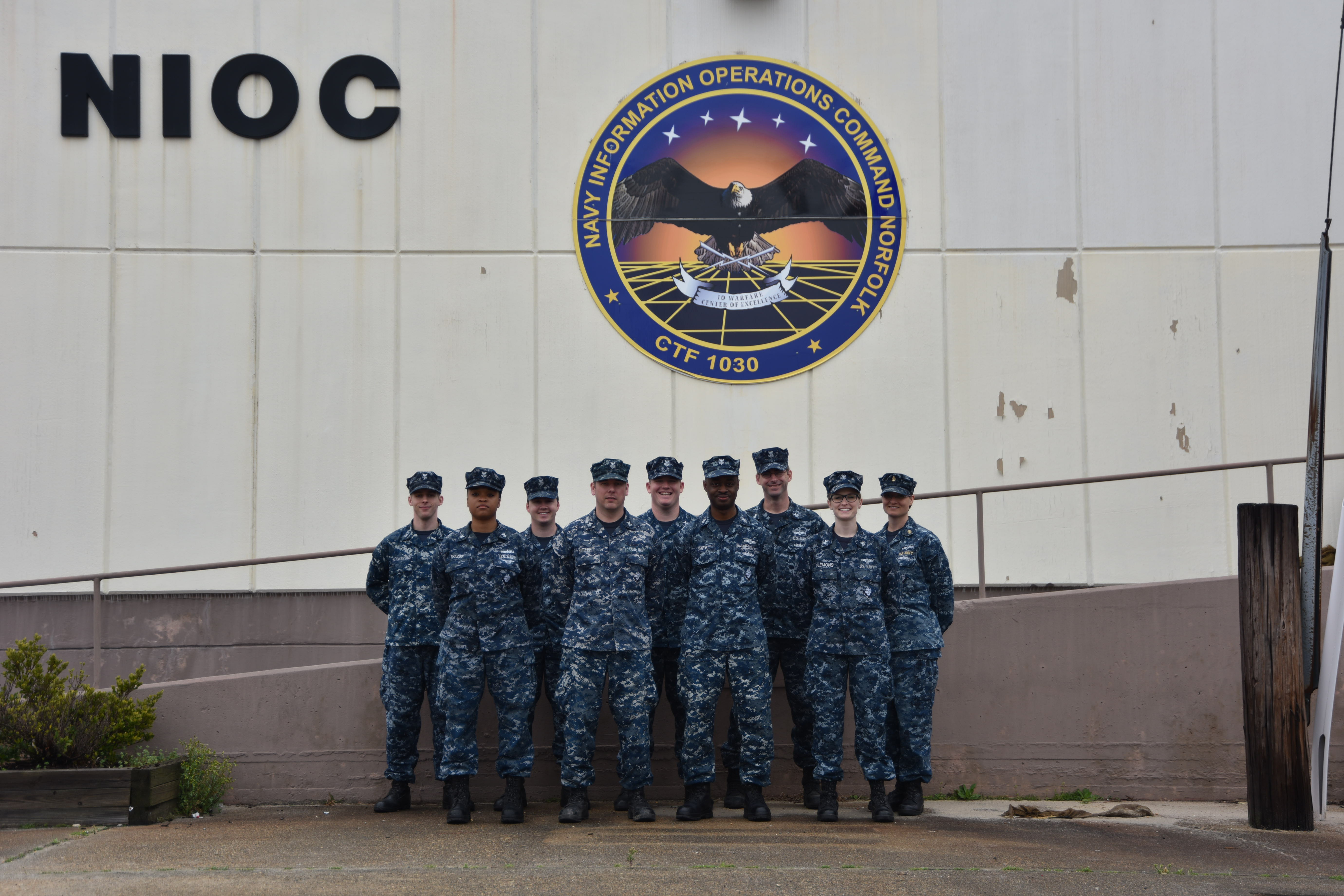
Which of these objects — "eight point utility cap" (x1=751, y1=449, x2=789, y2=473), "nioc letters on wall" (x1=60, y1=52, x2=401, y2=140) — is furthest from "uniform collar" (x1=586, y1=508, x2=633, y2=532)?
"nioc letters on wall" (x1=60, y1=52, x2=401, y2=140)

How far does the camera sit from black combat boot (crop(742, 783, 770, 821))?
590 centimetres

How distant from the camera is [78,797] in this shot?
19.4 ft

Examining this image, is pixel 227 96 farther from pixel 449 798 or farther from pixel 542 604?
pixel 449 798

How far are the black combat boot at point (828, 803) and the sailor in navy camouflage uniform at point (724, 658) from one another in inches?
10.5

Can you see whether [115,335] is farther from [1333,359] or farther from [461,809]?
[1333,359]

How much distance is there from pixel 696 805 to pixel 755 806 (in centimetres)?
29

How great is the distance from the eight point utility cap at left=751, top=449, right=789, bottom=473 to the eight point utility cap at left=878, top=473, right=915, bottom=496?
20.8 inches

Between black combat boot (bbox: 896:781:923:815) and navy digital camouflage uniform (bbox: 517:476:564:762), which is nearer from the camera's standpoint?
A: navy digital camouflage uniform (bbox: 517:476:564:762)

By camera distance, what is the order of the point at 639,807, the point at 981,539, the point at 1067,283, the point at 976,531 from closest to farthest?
the point at 639,807 < the point at 981,539 < the point at 976,531 < the point at 1067,283

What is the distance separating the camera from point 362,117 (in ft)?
27.6

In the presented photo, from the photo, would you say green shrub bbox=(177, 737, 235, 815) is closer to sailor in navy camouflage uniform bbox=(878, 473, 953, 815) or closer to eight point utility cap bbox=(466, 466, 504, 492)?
eight point utility cap bbox=(466, 466, 504, 492)

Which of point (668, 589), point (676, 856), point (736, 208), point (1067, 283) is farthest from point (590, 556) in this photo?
point (1067, 283)

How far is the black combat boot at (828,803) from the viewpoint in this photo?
19.5 feet

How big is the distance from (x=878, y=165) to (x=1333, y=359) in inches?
138
